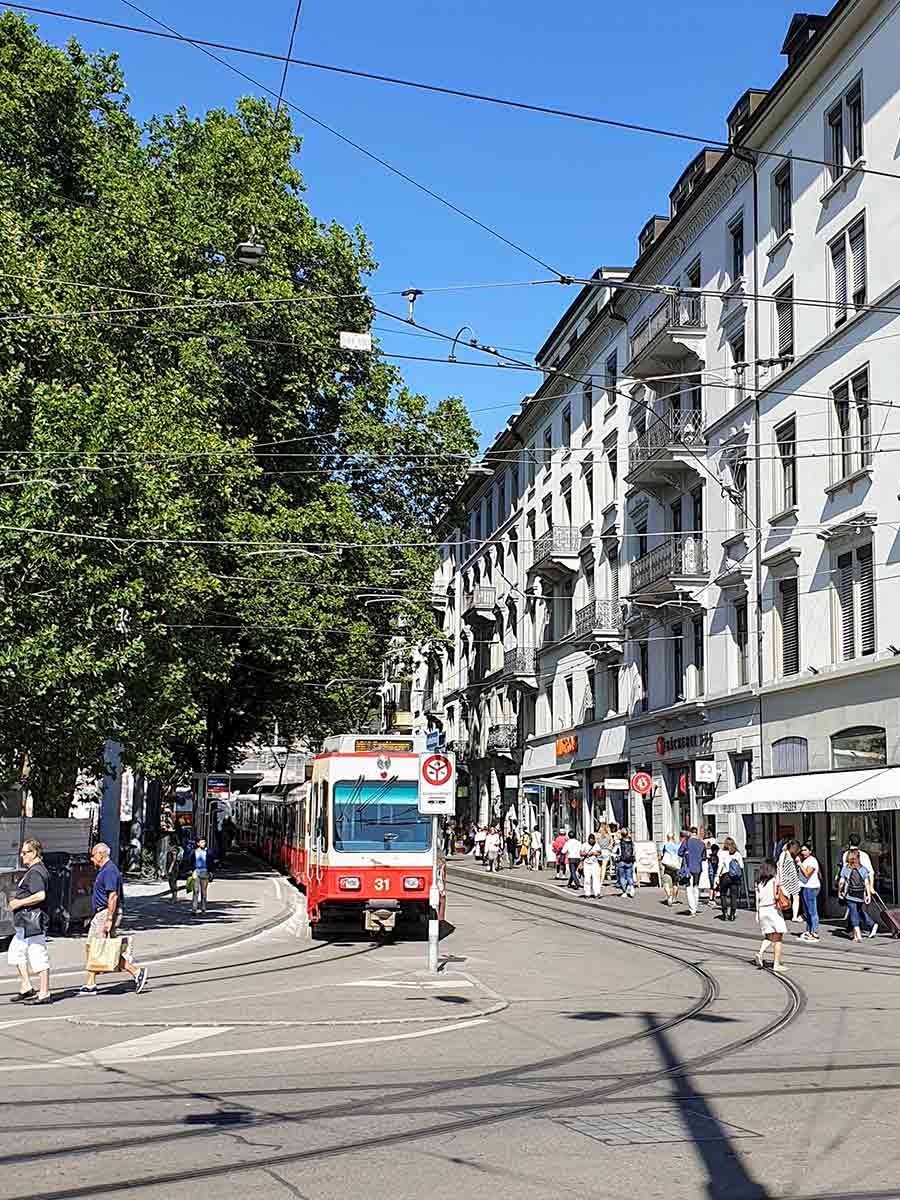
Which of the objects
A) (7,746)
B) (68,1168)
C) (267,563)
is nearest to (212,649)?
(267,563)

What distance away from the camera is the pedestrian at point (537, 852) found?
174ft

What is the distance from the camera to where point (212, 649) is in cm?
3048

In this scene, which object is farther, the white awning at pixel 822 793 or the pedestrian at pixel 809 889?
the white awning at pixel 822 793

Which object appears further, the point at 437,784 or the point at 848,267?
the point at 848,267

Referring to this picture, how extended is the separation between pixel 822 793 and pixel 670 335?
1602cm

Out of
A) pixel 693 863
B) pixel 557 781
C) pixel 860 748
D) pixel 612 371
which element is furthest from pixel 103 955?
pixel 557 781

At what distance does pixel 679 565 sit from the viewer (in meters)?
39.4

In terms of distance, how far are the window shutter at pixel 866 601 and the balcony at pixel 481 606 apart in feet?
119

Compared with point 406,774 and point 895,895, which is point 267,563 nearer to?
point 406,774

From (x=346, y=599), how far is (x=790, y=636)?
11.9m

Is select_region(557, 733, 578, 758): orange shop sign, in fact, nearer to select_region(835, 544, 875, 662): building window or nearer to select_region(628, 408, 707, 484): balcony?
select_region(628, 408, 707, 484): balcony

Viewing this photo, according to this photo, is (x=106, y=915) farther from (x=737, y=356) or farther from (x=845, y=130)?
(x=737, y=356)

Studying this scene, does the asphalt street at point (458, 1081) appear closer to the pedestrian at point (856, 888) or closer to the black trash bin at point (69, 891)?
the black trash bin at point (69, 891)

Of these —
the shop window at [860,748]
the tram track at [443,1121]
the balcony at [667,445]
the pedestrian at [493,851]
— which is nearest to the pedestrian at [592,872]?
the shop window at [860,748]
